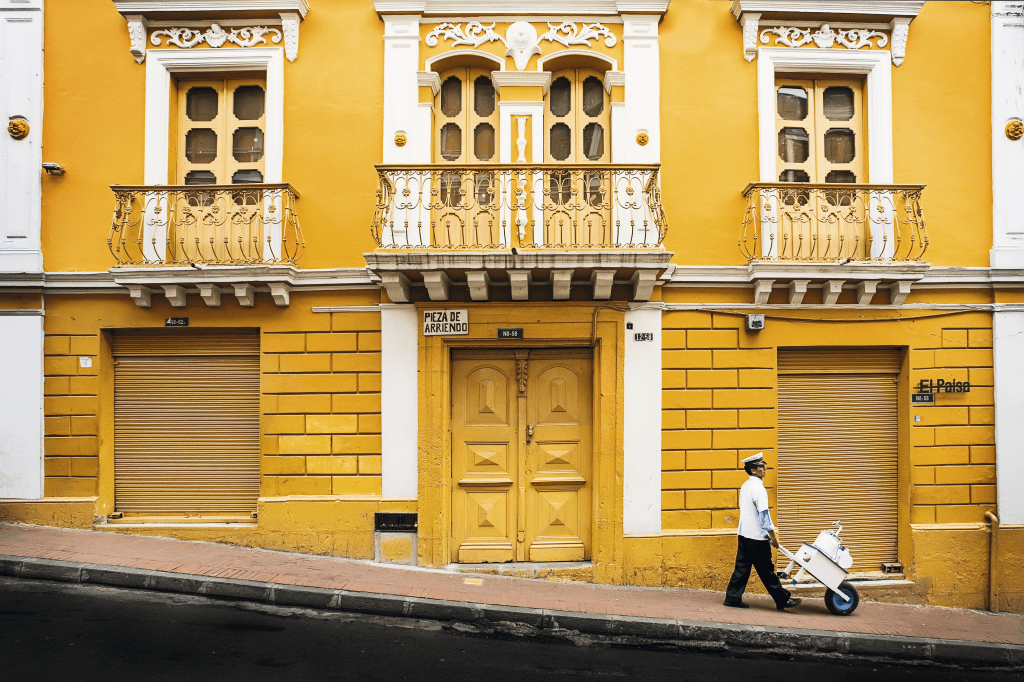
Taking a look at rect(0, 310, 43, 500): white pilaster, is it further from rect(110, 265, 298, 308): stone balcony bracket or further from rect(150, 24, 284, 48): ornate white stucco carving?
rect(150, 24, 284, 48): ornate white stucco carving

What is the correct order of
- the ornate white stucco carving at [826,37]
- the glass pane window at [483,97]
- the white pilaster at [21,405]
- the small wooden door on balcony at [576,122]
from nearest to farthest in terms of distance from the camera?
the white pilaster at [21,405] < the ornate white stucco carving at [826,37] < the small wooden door on balcony at [576,122] < the glass pane window at [483,97]

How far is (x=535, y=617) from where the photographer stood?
6914mm

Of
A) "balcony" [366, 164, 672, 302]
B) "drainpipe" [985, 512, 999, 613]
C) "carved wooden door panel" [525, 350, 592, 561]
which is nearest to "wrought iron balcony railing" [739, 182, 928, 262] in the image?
"balcony" [366, 164, 672, 302]

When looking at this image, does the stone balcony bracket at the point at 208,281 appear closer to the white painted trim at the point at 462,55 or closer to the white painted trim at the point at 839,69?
the white painted trim at the point at 462,55

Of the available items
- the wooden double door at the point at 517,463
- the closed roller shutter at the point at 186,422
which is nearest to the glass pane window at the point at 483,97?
the wooden double door at the point at 517,463

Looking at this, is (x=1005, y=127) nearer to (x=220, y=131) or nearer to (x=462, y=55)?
(x=462, y=55)

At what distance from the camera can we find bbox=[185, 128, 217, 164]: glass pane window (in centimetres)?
920

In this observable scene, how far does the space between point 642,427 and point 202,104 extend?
746 cm

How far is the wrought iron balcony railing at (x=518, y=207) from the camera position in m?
8.21

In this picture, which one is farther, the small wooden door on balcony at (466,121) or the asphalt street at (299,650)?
the small wooden door on balcony at (466,121)

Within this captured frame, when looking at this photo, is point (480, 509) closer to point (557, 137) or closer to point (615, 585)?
point (615, 585)

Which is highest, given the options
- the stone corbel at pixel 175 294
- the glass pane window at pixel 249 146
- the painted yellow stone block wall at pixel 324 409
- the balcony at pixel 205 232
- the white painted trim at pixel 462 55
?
the white painted trim at pixel 462 55

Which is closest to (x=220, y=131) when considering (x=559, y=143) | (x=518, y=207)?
(x=518, y=207)

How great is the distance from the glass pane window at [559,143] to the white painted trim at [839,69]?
254cm
